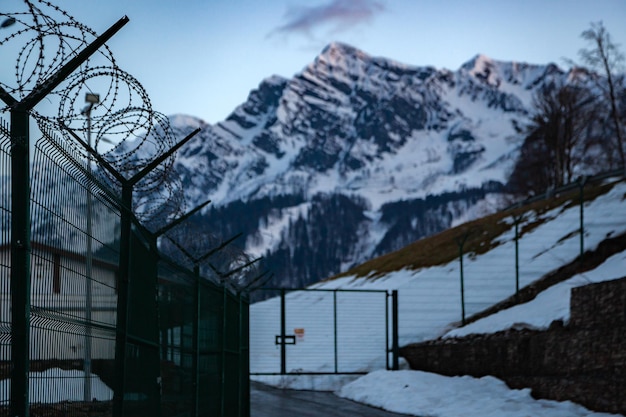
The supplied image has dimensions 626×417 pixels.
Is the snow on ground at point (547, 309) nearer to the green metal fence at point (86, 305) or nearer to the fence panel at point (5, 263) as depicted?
the green metal fence at point (86, 305)

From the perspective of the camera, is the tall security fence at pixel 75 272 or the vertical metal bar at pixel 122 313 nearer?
the tall security fence at pixel 75 272

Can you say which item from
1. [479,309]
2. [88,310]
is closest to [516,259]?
[479,309]

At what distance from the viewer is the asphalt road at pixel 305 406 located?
22250 mm

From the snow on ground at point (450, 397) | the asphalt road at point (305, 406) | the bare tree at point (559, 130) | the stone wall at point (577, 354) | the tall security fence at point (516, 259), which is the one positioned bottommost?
the asphalt road at point (305, 406)

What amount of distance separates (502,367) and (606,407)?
582 cm

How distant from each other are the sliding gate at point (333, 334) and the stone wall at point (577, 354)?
972 centimetres

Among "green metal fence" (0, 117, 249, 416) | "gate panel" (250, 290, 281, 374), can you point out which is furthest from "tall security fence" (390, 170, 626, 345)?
"green metal fence" (0, 117, 249, 416)

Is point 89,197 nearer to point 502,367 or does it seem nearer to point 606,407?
point 606,407

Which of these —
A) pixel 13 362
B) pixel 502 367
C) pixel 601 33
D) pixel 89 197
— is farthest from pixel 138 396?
pixel 601 33

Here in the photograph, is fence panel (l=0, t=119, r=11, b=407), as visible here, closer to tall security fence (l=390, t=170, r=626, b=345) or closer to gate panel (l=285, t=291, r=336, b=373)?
tall security fence (l=390, t=170, r=626, b=345)

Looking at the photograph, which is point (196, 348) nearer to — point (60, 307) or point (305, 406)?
point (60, 307)

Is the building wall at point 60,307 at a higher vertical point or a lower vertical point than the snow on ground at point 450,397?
higher

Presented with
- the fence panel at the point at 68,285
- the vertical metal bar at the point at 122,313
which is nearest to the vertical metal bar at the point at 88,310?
the fence panel at the point at 68,285

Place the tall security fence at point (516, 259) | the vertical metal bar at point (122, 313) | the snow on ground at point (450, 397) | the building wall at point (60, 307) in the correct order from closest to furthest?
the building wall at point (60, 307)
the vertical metal bar at point (122, 313)
the snow on ground at point (450, 397)
the tall security fence at point (516, 259)
